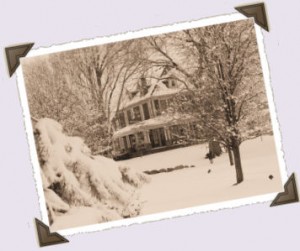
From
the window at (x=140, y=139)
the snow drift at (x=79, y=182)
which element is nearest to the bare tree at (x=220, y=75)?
the window at (x=140, y=139)

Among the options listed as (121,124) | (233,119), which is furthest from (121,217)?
(233,119)

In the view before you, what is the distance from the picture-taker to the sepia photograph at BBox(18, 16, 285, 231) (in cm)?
394

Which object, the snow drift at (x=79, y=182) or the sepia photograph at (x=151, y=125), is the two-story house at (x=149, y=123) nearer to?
the sepia photograph at (x=151, y=125)

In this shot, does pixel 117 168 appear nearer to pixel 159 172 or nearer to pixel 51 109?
pixel 159 172

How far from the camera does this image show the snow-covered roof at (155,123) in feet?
13.0

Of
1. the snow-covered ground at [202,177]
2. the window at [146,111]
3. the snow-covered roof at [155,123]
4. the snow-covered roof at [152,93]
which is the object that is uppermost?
the snow-covered roof at [152,93]

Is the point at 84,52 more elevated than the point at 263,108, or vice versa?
the point at 84,52

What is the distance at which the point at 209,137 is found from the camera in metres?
4.03

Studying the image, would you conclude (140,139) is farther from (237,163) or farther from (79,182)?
(237,163)

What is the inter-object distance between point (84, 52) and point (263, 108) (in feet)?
3.95

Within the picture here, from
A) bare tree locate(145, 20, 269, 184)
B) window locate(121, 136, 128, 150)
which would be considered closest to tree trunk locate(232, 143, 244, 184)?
bare tree locate(145, 20, 269, 184)

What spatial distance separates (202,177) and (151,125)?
0.47m

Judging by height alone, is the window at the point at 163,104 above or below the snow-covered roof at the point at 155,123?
above

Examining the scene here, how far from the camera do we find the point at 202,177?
4.02 m
